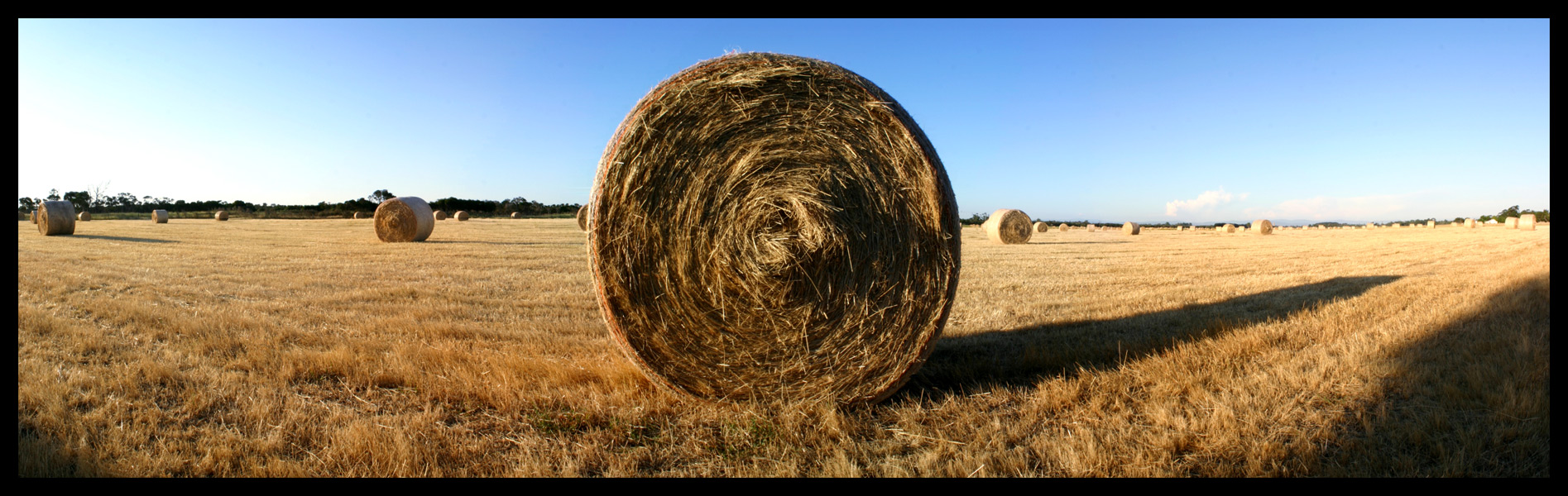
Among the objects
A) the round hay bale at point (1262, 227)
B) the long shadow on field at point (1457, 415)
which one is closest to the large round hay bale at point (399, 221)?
the long shadow on field at point (1457, 415)

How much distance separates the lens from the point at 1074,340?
5.21 m

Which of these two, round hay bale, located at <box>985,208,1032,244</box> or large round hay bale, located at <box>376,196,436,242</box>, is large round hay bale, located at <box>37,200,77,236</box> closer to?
large round hay bale, located at <box>376,196,436,242</box>

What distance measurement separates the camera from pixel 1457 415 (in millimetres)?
3211

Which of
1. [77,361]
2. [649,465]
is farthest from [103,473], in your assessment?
[77,361]

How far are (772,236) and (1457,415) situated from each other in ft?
11.2

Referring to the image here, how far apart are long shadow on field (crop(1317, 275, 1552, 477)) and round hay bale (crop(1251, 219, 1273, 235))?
113ft

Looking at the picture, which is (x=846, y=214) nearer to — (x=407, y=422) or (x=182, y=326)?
(x=407, y=422)

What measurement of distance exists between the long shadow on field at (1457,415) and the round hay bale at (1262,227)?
34.4 m

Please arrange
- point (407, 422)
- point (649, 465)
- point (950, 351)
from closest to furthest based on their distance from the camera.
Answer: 1. point (649, 465)
2. point (407, 422)
3. point (950, 351)

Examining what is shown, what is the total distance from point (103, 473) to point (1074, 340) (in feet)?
18.3

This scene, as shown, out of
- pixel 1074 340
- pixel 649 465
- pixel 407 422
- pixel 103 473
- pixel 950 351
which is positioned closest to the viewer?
pixel 103 473

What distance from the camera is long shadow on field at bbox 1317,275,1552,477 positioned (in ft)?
8.87

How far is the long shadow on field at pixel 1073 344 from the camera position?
414cm

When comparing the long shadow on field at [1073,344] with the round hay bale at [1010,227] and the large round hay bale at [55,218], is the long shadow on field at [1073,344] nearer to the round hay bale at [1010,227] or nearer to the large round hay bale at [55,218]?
the round hay bale at [1010,227]
